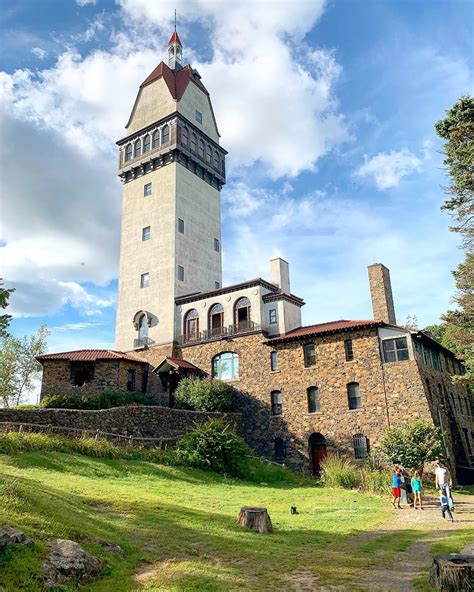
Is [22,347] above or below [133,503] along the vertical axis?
above

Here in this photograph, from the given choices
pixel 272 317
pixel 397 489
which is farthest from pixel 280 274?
pixel 397 489

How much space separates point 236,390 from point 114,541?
24887 millimetres

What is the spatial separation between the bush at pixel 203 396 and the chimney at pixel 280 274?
30.0 ft

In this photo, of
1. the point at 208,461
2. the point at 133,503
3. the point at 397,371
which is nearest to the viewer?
the point at 133,503

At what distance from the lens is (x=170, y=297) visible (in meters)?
39.9

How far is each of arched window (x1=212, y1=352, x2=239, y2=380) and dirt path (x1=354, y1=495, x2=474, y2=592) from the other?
646 inches

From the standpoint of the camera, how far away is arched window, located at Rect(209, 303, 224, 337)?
3756 centimetres

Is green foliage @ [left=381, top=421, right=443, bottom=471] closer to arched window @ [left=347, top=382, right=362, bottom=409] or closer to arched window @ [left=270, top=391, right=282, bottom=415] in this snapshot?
arched window @ [left=347, top=382, right=362, bottom=409]

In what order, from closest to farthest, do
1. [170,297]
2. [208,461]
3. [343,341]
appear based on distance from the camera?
[208,461], [343,341], [170,297]

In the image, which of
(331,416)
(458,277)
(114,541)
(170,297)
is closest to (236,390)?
(331,416)

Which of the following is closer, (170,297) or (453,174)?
(453,174)

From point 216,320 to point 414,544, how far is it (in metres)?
→ 26.5

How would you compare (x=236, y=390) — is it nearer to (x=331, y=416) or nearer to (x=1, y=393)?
(x=331, y=416)

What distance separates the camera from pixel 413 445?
25000 millimetres
